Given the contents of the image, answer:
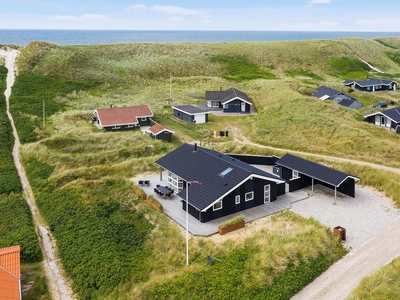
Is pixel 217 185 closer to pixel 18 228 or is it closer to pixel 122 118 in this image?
pixel 18 228

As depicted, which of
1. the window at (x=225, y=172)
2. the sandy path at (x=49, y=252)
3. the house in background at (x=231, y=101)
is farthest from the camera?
the house in background at (x=231, y=101)

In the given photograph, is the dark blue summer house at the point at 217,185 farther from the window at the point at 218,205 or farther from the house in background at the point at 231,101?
the house in background at the point at 231,101

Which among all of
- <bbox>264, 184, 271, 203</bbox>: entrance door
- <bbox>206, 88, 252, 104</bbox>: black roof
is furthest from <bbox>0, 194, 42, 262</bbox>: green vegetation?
<bbox>206, 88, 252, 104</bbox>: black roof

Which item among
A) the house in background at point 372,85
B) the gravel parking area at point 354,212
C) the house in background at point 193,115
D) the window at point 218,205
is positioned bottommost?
the gravel parking area at point 354,212

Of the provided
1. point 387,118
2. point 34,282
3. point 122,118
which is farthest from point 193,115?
point 34,282

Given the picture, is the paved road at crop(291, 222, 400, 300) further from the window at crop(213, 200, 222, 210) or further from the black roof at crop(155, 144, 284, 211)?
the window at crop(213, 200, 222, 210)

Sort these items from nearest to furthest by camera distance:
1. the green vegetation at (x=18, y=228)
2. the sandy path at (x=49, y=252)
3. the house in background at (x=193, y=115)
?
the sandy path at (x=49, y=252) < the green vegetation at (x=18, y=228) < the house in background at (x=193, y=115)

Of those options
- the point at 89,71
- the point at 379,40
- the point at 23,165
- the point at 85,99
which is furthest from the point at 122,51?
the point at 379,40

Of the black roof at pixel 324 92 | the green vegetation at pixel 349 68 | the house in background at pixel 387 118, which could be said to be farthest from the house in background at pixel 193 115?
the green vegetation at pixel 349 68
